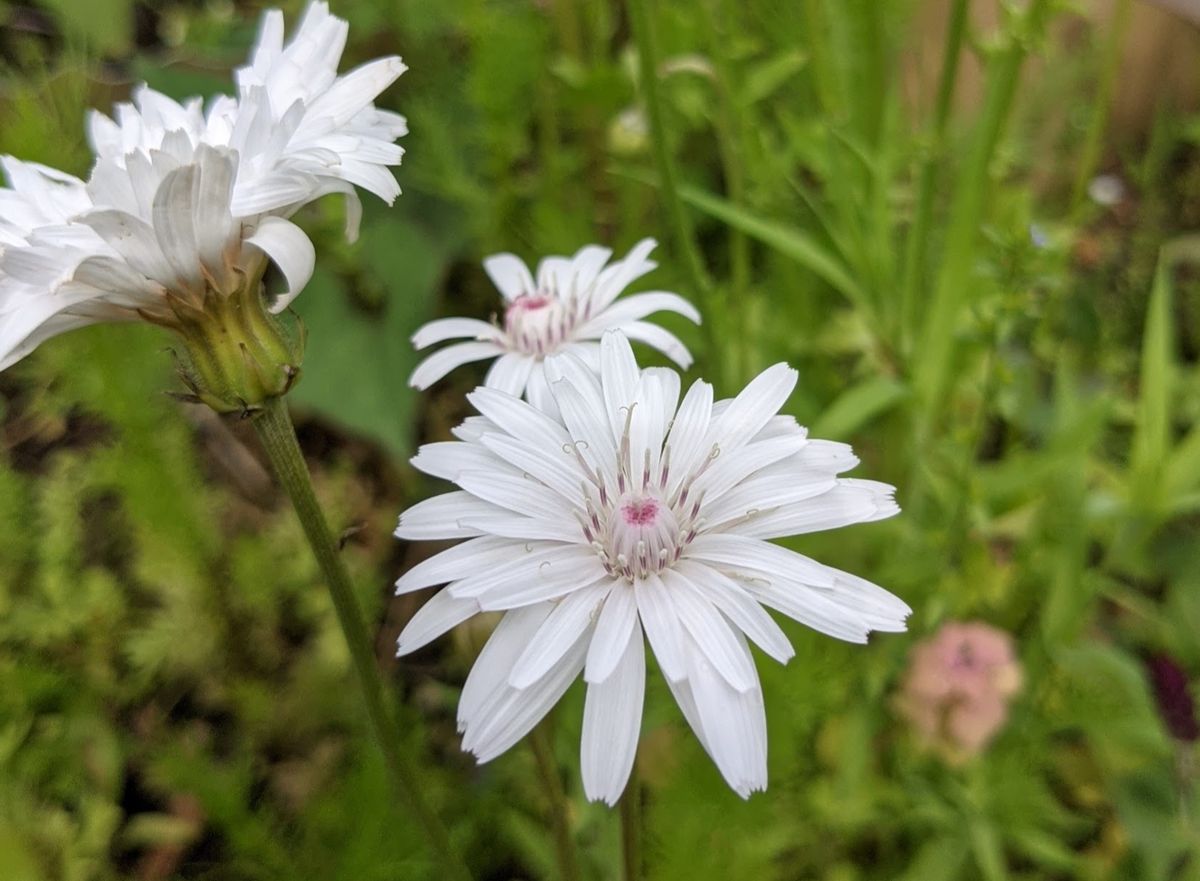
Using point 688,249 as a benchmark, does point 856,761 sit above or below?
below

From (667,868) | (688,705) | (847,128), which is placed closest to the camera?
(688,705)

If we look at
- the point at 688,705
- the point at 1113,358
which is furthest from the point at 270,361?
the point at 1113,358

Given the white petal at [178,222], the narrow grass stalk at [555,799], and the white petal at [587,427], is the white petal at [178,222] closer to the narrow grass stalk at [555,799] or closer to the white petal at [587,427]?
the white petal at [587,427]

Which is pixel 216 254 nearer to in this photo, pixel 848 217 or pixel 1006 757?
pixel 848 217

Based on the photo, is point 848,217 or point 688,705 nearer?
point 688,705

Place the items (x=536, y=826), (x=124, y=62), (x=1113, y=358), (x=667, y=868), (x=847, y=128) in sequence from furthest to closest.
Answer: (x=124, y=62), (x=1113, y=358), (x=847, y=128), (x=536, y=826), (x=667, y=868)

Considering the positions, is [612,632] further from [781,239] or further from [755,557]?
[781,239]
